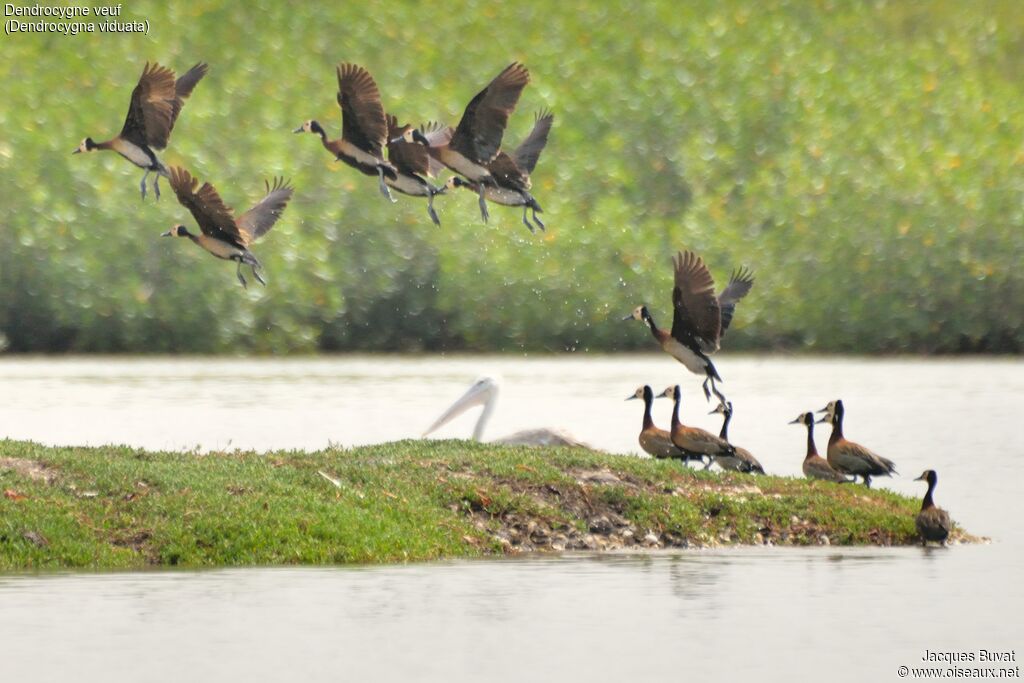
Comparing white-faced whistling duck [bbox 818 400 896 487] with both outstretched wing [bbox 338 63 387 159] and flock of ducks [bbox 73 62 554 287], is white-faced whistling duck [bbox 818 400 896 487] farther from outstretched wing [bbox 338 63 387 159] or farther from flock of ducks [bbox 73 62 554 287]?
outstretched wing [bbox 338 63 387 159]

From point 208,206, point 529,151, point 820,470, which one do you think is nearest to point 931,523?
point 820,470

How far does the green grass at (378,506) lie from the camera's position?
60.4 feet

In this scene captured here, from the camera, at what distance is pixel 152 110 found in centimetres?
2114

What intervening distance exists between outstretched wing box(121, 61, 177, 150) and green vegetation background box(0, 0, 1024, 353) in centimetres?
3360

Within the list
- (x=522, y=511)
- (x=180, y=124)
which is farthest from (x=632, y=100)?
(x=522, y=511)

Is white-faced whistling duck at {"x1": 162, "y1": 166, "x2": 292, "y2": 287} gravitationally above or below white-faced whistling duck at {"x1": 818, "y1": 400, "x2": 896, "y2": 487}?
above

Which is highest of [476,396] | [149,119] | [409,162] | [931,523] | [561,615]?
[149,119]

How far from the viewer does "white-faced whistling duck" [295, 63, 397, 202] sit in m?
20.5

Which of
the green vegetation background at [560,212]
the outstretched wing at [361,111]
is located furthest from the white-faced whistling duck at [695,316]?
the green vegetation background at [560,212]

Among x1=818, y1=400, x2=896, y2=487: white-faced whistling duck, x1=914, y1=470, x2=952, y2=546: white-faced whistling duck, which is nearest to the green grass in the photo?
x1=914, y1=470, x2=952, y2=546: white-faced whistling duck

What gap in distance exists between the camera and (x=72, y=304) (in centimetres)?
5506

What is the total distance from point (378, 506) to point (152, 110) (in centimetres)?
467

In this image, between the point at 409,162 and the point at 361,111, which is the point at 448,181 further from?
the point at 361,111

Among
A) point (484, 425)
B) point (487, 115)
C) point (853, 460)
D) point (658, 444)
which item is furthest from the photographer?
point (484, 425)
